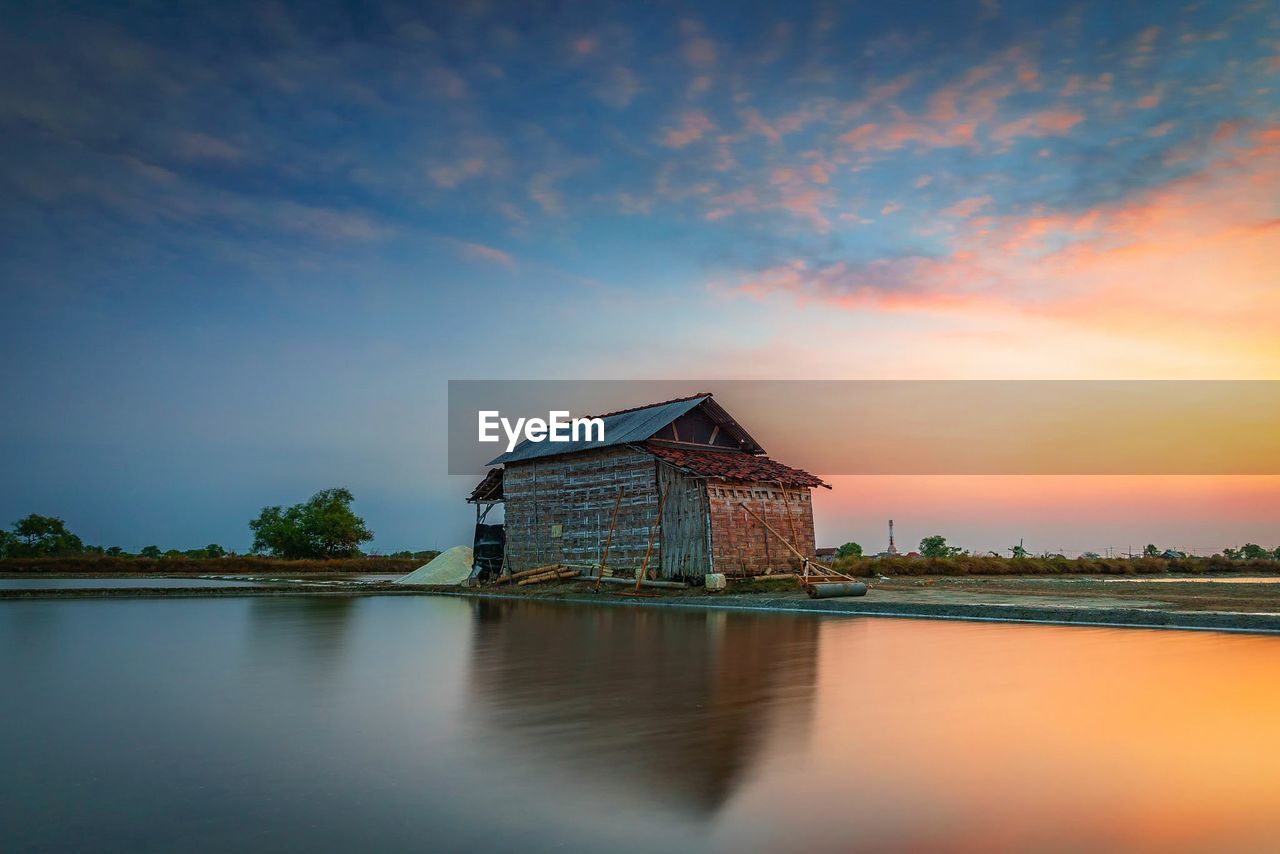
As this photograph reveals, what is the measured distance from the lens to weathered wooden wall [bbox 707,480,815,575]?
2569cm

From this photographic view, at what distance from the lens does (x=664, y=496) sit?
88.2 ft

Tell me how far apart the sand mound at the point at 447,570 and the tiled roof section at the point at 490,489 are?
12.4 feet

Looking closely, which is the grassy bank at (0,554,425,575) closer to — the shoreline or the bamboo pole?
the shoreline

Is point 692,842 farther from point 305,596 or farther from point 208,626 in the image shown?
point 305,596

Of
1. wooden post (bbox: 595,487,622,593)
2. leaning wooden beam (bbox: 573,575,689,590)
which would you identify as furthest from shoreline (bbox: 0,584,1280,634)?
wooden post (bbox: 595,487,622,593)

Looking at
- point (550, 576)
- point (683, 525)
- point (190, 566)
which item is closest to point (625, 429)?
point (683, 525)

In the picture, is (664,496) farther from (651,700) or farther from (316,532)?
(316,532)

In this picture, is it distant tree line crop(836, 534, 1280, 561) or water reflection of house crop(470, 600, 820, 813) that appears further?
distant tree line crop(836, 534, 1280, 561)

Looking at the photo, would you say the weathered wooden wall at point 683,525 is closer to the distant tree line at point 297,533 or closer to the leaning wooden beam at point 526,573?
the leaning wooden beam at point 526,573

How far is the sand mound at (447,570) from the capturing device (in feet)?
125

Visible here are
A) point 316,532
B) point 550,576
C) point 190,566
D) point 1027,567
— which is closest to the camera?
point 550,576

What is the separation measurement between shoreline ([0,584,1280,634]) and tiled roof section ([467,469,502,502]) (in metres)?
6.37

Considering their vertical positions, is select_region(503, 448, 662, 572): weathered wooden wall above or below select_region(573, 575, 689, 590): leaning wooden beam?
above

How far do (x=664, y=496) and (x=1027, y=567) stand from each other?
2358cm
